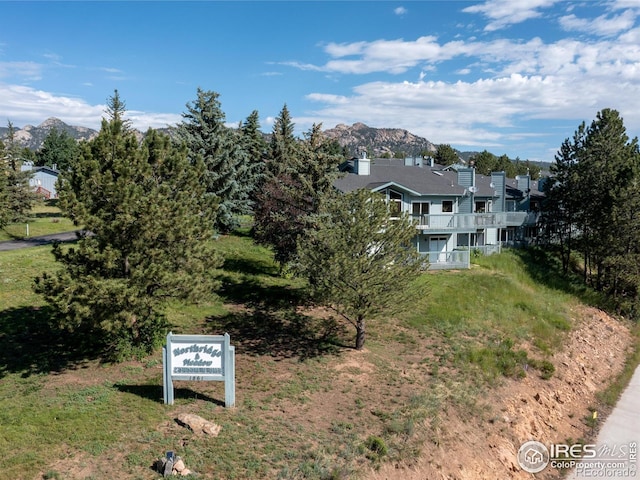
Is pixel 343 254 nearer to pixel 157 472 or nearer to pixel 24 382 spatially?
pixel 157 472

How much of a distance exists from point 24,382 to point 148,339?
14.3 ft

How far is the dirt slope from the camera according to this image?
14.2 metres

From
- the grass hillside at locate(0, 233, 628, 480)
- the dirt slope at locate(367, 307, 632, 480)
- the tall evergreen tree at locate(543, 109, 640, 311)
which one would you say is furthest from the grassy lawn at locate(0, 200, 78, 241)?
the tall evergreen tree at locate(543, 109, 640, 311)

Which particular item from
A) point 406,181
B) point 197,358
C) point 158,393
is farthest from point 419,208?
point 158,393

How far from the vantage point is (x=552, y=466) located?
16.1 meters

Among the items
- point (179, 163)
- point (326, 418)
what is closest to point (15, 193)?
point (179, 163)

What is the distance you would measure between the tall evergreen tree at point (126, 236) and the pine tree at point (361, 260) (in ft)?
14.7

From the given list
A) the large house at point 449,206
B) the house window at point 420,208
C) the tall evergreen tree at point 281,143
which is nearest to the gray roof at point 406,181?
the large house at point 449,206

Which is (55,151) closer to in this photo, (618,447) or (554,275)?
(554,275)

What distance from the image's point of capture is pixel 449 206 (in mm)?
36344

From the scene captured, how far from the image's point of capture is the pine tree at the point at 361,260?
59.9 feet

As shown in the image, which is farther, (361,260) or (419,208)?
(419,208)

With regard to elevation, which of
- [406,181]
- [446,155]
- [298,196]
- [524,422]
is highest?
[446,155]

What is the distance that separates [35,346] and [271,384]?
955 cm
